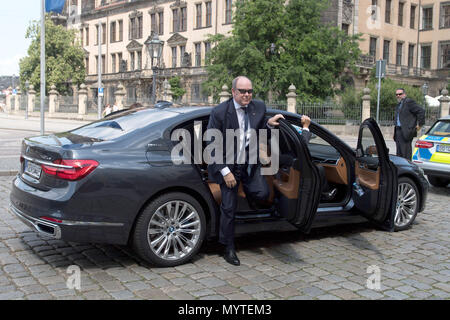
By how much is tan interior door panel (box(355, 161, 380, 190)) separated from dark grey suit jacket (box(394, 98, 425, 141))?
5.17 m

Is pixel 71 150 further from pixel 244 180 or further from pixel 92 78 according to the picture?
pixel 92 78

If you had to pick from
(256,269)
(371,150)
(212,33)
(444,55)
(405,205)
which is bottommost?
(256,269)

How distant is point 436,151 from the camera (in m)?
9.86

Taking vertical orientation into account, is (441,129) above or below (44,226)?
above

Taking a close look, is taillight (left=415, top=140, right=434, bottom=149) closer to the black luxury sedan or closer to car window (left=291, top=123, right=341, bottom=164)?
car window (left=291, top=123, right=341, bottom=164)

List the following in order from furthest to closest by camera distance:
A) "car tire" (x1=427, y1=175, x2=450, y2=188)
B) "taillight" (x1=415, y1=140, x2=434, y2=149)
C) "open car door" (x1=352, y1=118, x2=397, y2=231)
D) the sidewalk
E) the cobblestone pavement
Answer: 1. the sidewalk
2. "car tire" (x1=427, y1=175, x2=450, y2=188)
3. "taillight" (x1=415, y1=140, x2=434, y2=149)
4. "open car door" (x1=352, y1=118, x2=397, y2=231)
5. the cobblestone pavement

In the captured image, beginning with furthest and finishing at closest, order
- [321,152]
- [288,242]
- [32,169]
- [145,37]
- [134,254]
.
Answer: [145,37] → [321,152] → [288,242] → [134,254] → [32,169]

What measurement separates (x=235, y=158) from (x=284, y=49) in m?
32.4

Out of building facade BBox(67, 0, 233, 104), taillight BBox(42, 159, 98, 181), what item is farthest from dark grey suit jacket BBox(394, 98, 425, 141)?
building facade BBox(67, 0, 233, 104)

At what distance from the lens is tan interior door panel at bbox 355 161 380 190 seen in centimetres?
569

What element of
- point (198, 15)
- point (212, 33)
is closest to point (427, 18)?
point (212, 33)

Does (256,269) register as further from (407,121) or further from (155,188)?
(407,121)

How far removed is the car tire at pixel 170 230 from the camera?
4934 millimetres
